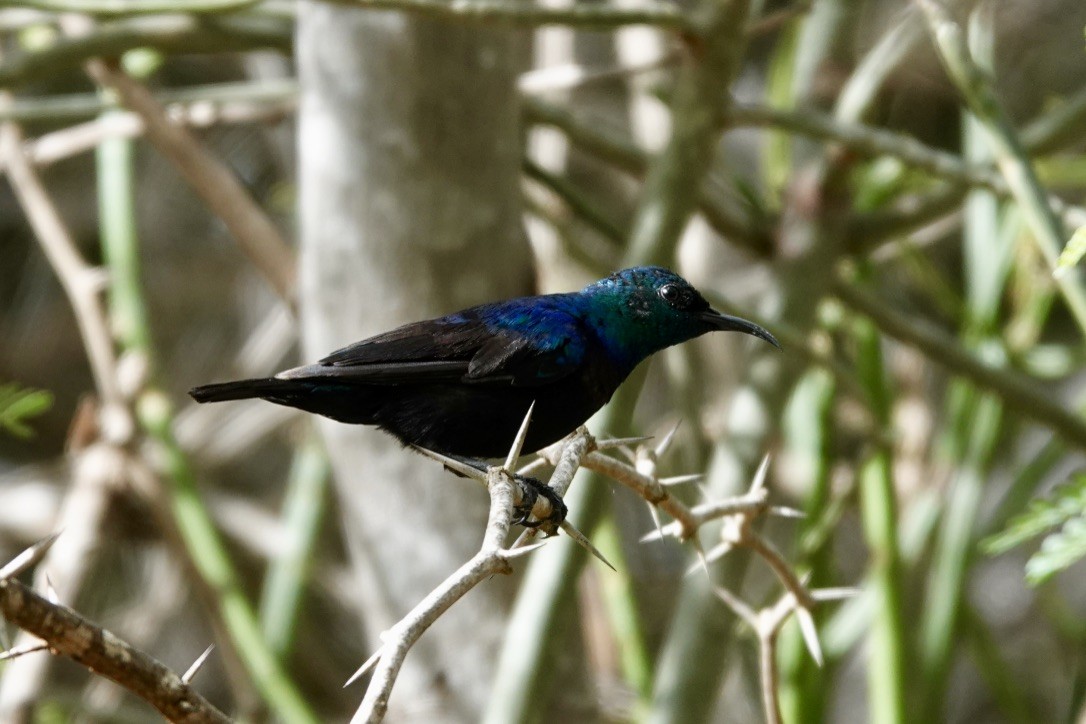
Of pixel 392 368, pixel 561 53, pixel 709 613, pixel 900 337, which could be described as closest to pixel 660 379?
pixel 561 53

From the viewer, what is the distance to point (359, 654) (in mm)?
7238

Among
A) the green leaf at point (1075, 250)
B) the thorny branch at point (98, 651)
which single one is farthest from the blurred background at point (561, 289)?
the thorny branch at point (98, 651)

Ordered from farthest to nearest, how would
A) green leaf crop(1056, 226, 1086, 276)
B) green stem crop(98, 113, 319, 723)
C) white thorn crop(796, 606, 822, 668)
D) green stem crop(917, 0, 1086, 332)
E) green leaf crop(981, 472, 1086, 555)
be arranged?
green stem crop(98, 113, 319, 723) < green stem crop(917, 0, 1086, 332) < white thorn crop(796, 606, 822, 668) < green leaf crop(981, 472, 1086, 555) < green leaf crop(1056, 226, 1086, 276)

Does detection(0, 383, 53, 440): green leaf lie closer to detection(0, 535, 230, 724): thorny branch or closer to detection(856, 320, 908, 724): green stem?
detection(0, 535, 230, 724): thorny branch

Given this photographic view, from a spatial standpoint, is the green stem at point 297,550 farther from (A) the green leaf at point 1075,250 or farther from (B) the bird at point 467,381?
(A) the green leaf at point 1075,250

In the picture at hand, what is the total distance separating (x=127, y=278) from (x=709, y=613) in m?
2.27

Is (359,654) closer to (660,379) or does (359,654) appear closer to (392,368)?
(660,379)

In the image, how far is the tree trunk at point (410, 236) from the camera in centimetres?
339

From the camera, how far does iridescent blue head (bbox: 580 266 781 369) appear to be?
277cm

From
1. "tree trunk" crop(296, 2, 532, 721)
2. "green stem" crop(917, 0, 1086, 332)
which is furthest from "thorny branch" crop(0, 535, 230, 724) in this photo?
"tree trunk" crop(296, 2, 532, 721)

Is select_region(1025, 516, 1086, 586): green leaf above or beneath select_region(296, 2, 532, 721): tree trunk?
beneath

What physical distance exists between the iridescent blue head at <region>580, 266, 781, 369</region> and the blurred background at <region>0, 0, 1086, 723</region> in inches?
12.1

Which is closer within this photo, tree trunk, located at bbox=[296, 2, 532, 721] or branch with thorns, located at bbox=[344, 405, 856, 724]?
branch with thorns, located at bbox=[344, 405, 856, 724]

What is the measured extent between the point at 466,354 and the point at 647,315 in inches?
17.1
